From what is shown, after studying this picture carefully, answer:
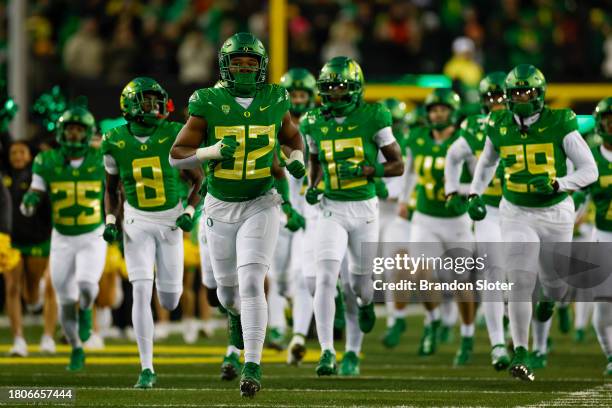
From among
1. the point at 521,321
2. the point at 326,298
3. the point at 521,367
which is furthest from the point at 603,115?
the point at 326,298

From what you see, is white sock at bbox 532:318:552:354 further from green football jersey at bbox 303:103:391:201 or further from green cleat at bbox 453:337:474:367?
green football jersey at bbox 303:103:391:201

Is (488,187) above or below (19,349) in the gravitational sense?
above

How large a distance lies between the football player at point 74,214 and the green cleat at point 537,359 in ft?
10.6

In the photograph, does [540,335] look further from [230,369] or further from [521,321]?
[230,369]

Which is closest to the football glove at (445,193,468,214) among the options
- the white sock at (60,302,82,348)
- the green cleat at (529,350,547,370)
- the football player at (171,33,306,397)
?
the green cleat at (529,350,547,370)

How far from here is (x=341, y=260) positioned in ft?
33.9

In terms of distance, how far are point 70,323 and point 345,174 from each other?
2.45 m

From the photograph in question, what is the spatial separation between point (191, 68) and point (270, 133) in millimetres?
9952

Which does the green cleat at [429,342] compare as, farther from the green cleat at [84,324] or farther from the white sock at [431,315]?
the green cleat at [84,324]

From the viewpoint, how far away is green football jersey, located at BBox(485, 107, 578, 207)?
1000 cm

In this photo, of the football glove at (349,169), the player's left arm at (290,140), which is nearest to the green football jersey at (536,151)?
the football glove at (349,169)

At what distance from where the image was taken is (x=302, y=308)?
11.7 meters

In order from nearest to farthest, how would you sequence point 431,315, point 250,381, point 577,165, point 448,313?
point 250,381 < point 577,165 < point 431,315 < point 448,313

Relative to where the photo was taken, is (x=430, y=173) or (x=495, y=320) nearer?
(x=495, y=320)
